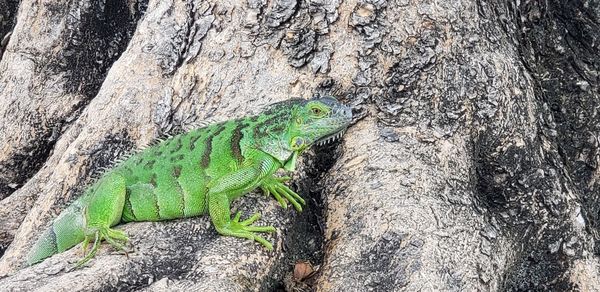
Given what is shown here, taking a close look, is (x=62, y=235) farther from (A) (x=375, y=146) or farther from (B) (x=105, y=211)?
(A) (x=375, y=146)

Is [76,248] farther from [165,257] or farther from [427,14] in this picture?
[427,14]

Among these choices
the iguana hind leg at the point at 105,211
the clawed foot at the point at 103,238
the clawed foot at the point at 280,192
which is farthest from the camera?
the clawed foot at the point at 280,192

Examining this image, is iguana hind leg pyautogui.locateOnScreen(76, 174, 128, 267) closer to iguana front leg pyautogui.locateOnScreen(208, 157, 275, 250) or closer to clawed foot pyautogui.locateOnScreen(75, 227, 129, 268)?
clawed foot pyautogui.locateOnScreen(75, 227, 129, 268)

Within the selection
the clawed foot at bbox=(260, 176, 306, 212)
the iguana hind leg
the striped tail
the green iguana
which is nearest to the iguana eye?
the green iguana

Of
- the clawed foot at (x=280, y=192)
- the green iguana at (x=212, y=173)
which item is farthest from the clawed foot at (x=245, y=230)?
the clawed foot at (x=280, y=192)

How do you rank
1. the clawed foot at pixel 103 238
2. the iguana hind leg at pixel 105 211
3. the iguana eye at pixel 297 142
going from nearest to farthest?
the clawed foot at pixel 103 238
the iguana hind leg at pixel 105 211
the iguana eye at pixel 297 142

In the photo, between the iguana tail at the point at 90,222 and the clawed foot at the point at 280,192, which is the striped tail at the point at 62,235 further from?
the clawed foot at the point at 280,192
